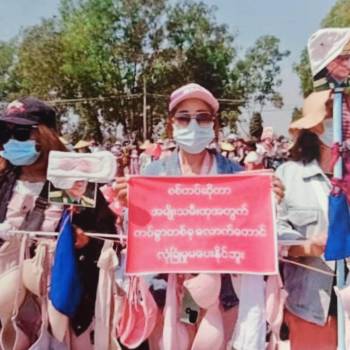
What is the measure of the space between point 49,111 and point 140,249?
3.12ft

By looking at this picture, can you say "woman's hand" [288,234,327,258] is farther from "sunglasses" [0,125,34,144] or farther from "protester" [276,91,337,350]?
"sunglasses" [0,125,34,144]

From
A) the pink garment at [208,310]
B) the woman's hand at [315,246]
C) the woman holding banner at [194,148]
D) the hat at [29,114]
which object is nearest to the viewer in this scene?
the woman's hand at [315,246]

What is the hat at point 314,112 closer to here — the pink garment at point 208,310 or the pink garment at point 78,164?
the pink garment at point 208,310

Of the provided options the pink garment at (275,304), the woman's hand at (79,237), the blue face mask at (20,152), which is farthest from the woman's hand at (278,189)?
the blue face mask at (20,152)

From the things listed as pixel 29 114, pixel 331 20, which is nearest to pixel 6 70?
pixel 331 20

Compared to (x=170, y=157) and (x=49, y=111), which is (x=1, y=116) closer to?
(x=49, y=111)

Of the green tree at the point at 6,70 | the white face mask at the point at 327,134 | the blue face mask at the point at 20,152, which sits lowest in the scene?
the blue face mask at the point at 20,152

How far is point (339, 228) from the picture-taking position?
9.87 ft

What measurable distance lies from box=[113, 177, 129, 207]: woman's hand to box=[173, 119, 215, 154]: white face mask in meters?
0.34

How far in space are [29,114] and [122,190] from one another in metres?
0.70

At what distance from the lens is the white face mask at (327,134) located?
318 cm

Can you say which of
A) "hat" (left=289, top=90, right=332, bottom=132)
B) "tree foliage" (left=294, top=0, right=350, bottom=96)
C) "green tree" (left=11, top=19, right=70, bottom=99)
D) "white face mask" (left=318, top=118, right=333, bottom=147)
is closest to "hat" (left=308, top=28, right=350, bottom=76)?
"hat" (left=289, top=90, right=332, bottom=132)

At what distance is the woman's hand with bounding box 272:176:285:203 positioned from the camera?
320 centimetres

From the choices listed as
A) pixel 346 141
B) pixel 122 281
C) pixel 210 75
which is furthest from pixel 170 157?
pixel 210 75
